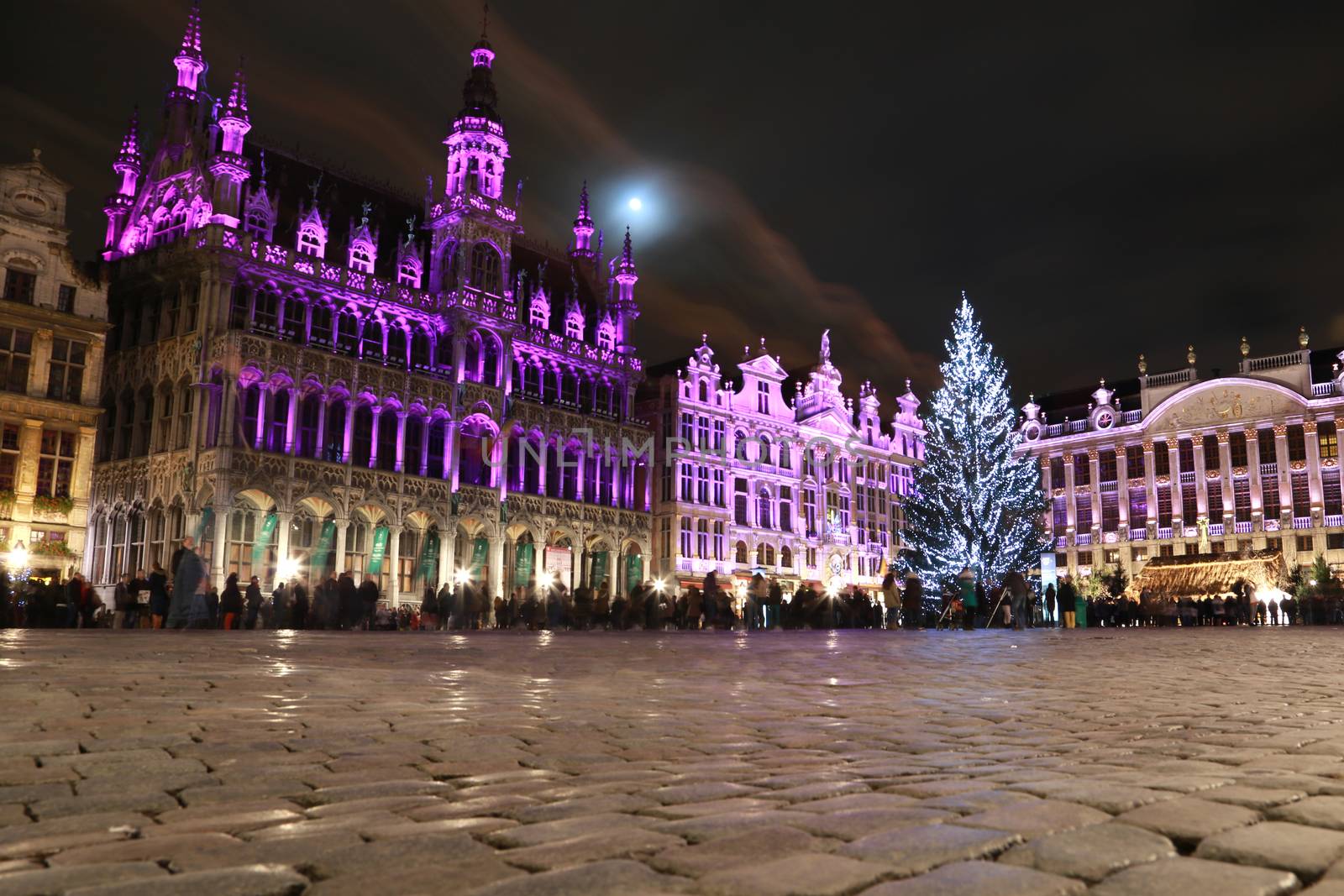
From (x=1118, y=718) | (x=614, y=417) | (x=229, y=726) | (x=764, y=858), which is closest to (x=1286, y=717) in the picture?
(x=1118, y=718)

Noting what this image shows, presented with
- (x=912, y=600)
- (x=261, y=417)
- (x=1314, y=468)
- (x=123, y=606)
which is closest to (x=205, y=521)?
(x=261, y=417)

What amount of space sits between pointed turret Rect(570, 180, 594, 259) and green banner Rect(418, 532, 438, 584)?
2162 centimetres

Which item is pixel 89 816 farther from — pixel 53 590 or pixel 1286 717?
pixel 53 590

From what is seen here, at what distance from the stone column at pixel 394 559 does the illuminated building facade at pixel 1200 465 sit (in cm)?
4714

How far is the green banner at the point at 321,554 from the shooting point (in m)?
40.5

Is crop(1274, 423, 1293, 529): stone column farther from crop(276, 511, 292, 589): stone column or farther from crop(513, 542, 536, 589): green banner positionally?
crop(276, 511, 292, 589): stone column

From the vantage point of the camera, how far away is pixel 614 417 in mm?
54594

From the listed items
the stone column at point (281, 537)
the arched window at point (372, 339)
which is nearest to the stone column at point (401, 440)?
the arched window at point (372, 339)

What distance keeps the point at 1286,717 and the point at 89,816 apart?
251 inches

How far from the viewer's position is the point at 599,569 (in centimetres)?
5191

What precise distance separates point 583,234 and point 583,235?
1.8 inches

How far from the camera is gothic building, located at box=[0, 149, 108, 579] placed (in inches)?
1378

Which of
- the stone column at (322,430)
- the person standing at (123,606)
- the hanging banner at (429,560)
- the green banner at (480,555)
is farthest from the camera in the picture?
the green banner at (480,555)

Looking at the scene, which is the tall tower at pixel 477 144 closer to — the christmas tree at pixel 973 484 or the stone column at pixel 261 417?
the stone column at pixel 261 417
